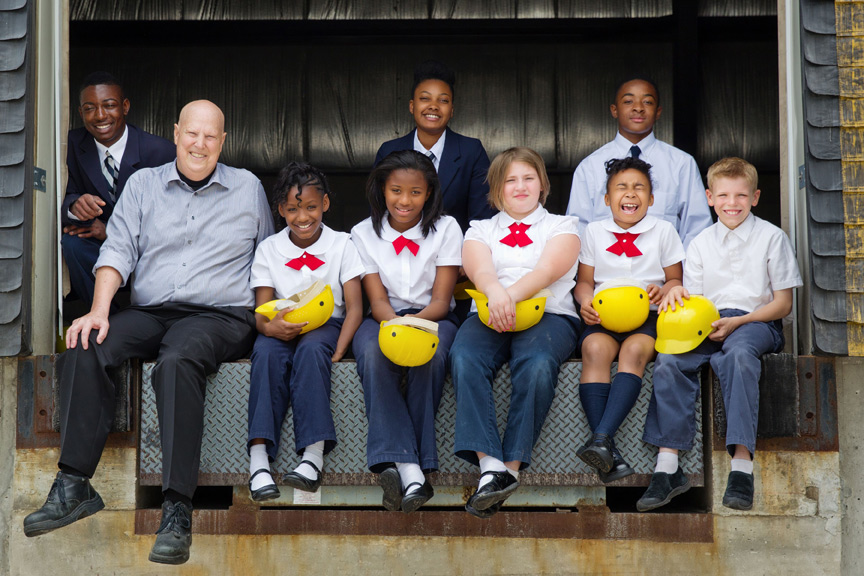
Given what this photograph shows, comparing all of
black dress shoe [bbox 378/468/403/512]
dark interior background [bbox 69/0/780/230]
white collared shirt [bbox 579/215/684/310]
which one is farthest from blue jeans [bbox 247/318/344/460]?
dark interior background [bbox 69/0/780/230]

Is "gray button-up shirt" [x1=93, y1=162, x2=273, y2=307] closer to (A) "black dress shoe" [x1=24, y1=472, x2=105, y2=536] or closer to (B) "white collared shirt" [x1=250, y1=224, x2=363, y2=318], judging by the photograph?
(B) "white collared shirt" [x1=250, y1=224, x2=363, y2=318]

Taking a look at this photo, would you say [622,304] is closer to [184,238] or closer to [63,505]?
[184,238]

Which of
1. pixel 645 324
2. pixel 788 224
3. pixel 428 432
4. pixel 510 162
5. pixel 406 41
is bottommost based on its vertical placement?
pixel 428 432

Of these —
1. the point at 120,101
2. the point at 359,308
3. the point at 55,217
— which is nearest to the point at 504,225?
the point at 359,308

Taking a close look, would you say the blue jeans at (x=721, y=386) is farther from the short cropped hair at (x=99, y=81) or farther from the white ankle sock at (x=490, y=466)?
the short cropped hair at (x=99, y=81)

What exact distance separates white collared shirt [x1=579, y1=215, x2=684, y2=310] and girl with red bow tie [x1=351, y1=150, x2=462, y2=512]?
598mm

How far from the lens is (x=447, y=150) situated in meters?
4.68

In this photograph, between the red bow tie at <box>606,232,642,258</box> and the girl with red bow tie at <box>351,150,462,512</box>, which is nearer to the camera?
the girl with red bow tie at <box>351,150,462,512</box>

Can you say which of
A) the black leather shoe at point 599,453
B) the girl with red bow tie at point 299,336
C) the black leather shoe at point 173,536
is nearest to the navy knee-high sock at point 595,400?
the black leather shoe at point 599,453

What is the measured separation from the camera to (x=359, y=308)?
12.4ft

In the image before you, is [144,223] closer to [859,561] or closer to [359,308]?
[359,308]

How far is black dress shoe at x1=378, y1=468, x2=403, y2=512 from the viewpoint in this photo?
10.9ft

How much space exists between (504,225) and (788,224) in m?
1.20

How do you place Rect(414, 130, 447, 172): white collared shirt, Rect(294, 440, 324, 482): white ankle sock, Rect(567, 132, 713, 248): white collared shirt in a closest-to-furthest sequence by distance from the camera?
Rect(294, 440, 324, 482): white ankle sock, Rect(567, 132, 713, 248): white collared shirt, Rect(414, 130, 447, 172): white collared shirt
